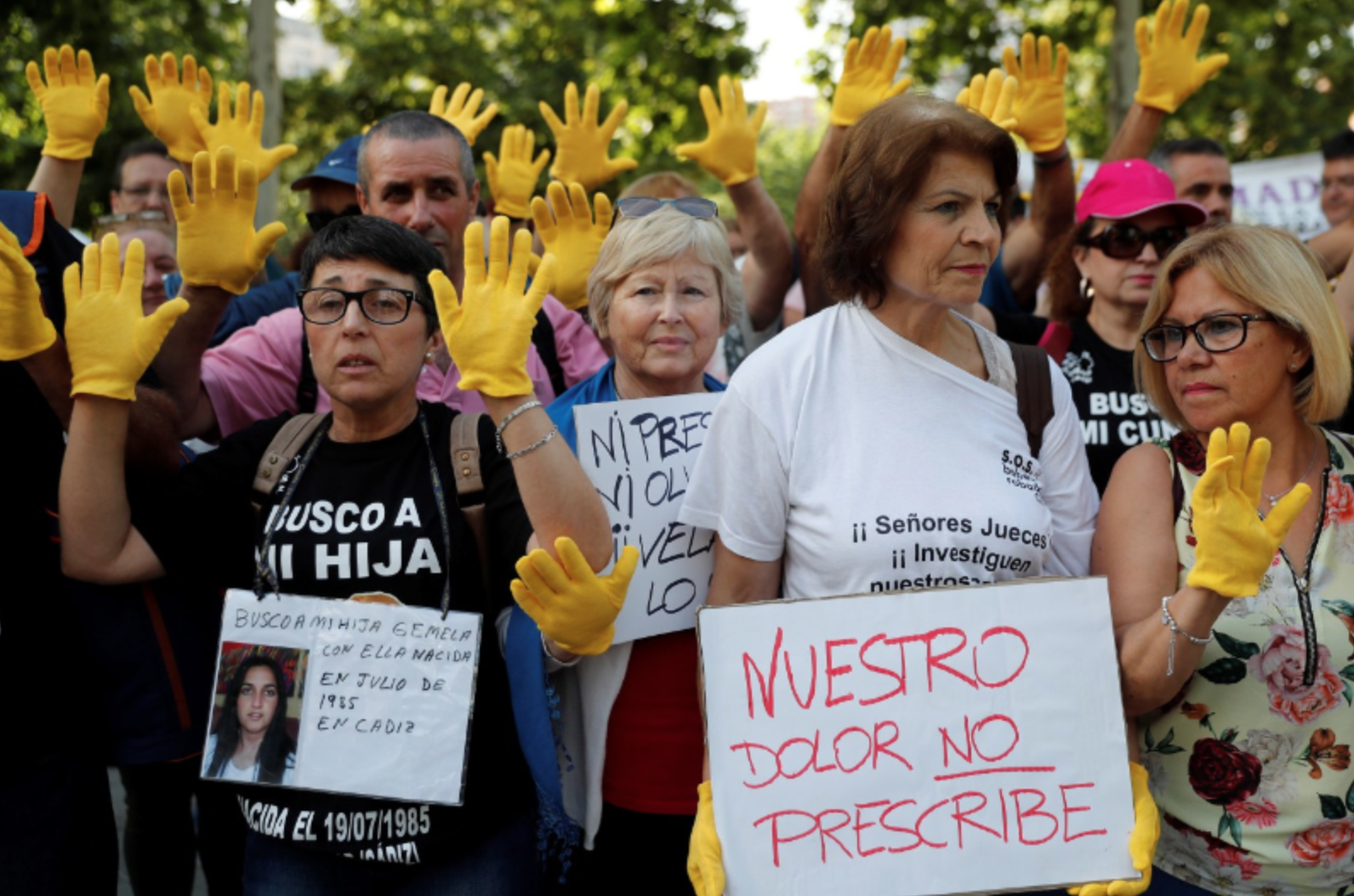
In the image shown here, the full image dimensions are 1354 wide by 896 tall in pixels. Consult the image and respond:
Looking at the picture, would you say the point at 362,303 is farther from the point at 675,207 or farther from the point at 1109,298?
the point at 1109,298

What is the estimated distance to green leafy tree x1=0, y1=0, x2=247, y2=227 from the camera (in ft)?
33.4

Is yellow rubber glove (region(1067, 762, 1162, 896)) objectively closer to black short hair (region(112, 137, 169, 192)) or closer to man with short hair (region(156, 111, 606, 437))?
man with short hair (region(156, 111, 606, 437))

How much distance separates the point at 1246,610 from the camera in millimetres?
2168

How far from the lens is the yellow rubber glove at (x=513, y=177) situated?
423cm

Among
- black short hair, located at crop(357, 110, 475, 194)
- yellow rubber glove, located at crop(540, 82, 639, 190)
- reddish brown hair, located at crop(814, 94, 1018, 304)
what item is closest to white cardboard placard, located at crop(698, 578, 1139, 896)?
reddish brown hair, located at crop(814, 94, 1018, 304)

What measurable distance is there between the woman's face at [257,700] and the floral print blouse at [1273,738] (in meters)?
1.70

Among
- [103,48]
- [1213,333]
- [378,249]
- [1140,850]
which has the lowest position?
[1140,850]

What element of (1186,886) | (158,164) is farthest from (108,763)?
(158,164)

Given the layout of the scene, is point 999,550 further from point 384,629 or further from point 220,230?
point 220,230

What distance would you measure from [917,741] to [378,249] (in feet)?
4.76

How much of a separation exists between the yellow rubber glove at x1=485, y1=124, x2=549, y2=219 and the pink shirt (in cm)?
129

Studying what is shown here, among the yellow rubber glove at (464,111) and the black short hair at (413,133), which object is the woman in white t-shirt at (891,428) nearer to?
the black short hair at (413,133)

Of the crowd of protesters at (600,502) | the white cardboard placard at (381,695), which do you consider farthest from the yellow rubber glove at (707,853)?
the white cardboard placard at (381,695)

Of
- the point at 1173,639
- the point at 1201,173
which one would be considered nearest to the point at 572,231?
the point at 1173,639
